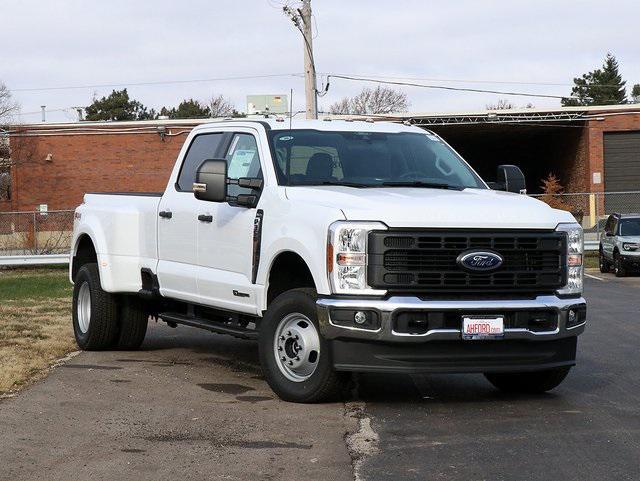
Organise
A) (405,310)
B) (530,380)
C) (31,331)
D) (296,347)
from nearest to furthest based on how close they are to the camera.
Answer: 1. (405,310)
2. (296,347)
3. (530,380)
4. (31,331)

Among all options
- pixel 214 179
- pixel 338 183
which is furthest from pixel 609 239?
pixel 214 179

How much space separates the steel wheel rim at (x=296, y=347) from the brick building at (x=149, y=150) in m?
43.9

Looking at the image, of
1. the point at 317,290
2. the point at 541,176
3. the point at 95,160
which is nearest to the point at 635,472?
the point at 317,290

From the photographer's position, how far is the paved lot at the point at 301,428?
6.70 m

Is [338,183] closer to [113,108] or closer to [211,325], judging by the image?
[211,325]

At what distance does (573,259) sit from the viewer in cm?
906

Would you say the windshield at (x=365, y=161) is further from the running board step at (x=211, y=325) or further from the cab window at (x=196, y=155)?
the running board step at (x=211, y=325)

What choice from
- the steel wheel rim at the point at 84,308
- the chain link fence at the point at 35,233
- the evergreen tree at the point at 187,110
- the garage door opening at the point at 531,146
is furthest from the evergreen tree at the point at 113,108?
the steel wheel rim at the point at 84,308

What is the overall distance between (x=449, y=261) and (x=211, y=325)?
2.78 metres

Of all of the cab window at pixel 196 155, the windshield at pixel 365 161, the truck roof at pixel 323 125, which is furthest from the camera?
the cab window at pixel 196 155

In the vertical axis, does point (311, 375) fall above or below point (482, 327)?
below

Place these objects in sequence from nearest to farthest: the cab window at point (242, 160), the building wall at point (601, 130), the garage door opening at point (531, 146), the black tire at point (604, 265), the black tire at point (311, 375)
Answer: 1. the black tire at point (311, 375)
2. the cab window at point (242, 160)
3. the black tire at point (604, 265)
4. the building wall at point (601, 130)
5. the garage door opening at point (531, 146)

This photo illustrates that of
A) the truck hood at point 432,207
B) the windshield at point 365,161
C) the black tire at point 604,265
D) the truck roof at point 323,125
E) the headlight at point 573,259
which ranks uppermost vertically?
the truck roof at point 323,125

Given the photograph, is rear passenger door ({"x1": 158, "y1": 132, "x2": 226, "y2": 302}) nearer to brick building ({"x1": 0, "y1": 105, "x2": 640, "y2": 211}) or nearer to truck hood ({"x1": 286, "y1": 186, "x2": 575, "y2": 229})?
truck hood ({"x1": 286, "y1": 186, "x2": 575, "y2": 229})
